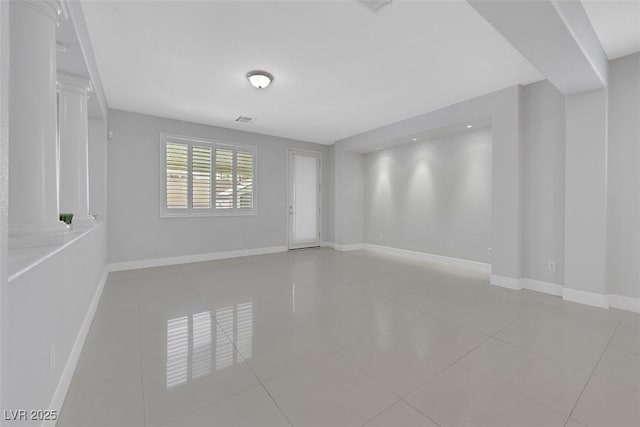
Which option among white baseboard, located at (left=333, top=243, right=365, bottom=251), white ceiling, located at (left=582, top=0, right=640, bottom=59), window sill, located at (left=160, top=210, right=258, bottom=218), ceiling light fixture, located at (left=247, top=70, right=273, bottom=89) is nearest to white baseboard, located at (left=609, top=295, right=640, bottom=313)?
white ceiling, located at (left=582, top=0, right=640, bottom=59)

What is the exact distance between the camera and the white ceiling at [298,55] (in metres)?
2.40

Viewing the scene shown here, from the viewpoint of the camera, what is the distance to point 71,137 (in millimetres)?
2854

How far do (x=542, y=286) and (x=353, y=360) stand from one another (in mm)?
3246

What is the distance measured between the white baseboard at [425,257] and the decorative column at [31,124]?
18.3 feet

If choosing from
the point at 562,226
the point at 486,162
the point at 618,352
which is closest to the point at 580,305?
the point at 562,226

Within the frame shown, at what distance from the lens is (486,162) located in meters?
4.79

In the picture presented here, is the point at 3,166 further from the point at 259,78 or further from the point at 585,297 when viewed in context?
the point at 585,297

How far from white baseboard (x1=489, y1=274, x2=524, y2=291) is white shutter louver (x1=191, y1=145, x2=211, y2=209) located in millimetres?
5368

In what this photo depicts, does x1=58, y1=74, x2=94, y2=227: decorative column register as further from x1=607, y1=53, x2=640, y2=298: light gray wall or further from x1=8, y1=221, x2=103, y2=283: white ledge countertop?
x1=607, y1=53, x2=640, y2=298: light gray wall

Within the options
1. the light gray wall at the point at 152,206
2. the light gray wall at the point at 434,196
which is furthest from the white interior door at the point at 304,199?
the light gray wall at the point at 434,196

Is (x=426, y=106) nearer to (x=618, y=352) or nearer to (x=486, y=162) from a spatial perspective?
(x=486, y=162)

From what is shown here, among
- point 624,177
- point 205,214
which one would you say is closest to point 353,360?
point 624,177

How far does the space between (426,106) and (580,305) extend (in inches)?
137

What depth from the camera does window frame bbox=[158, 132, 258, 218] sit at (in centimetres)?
526
